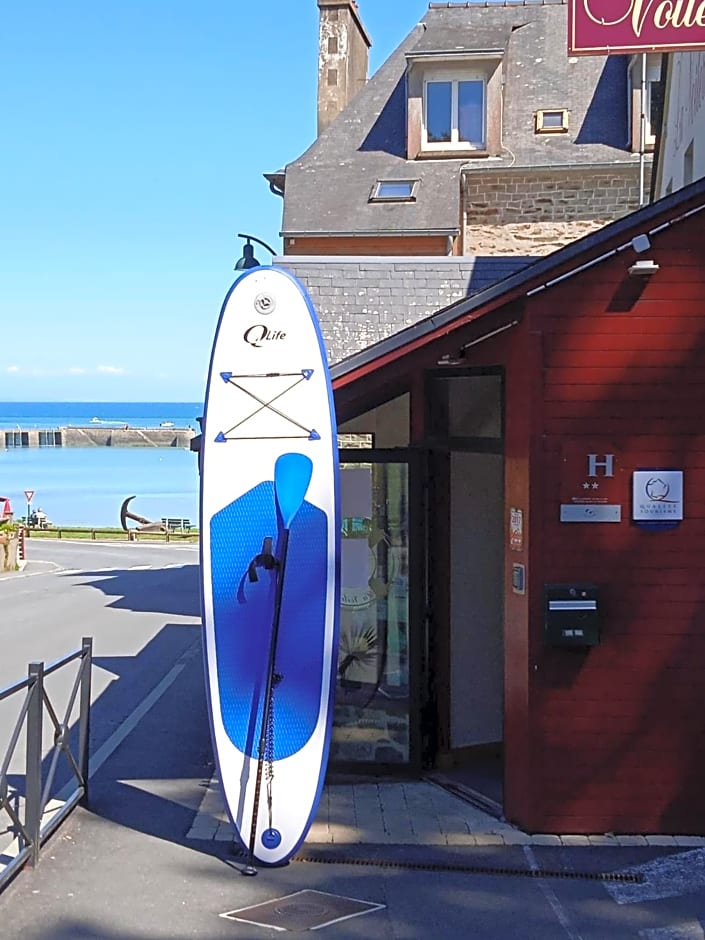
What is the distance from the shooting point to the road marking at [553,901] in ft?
17.6

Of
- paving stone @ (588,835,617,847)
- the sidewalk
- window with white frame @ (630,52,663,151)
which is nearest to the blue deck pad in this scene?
the sidewalk

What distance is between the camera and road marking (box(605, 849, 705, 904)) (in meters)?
5.75

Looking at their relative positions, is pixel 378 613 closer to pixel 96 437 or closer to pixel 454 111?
pixel 454 111

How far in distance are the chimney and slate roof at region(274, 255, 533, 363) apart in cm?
1486

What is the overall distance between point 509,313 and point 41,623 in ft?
38.8

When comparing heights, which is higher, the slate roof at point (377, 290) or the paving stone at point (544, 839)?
the slate roof at point (377, 290)

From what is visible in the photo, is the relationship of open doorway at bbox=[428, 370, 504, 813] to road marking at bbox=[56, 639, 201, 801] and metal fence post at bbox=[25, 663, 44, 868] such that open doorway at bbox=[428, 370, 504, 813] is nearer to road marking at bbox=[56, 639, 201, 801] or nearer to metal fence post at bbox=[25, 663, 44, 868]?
road marking at bbox=[56, 639, 201, 801]

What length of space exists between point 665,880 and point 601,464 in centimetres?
219

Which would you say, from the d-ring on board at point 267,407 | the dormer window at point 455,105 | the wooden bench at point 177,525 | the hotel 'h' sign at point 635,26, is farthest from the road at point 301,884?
the wooden bench at point 177,525

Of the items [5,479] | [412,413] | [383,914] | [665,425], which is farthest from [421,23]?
[5,479]

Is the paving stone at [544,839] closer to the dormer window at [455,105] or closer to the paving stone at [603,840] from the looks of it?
the paving stone at [603,840]

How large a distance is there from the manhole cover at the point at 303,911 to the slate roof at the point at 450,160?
15167 mm

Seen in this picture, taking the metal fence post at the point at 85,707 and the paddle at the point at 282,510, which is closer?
the paddle at the point at 282,510

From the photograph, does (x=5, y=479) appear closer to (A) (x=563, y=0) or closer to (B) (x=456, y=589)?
(A) (x=563, y=0)
